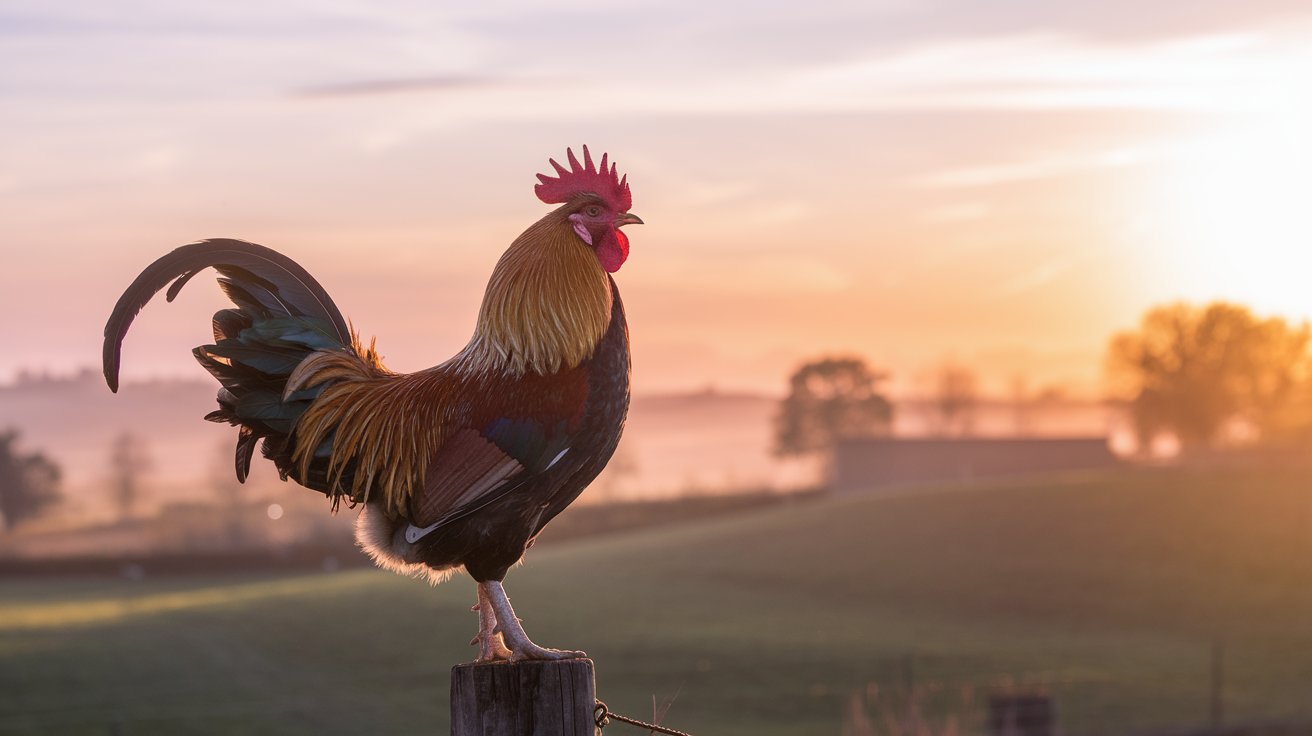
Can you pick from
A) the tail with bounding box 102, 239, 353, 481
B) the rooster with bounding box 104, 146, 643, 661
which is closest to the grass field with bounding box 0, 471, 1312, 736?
the rooster with bounding box 104, 146, 643, 661

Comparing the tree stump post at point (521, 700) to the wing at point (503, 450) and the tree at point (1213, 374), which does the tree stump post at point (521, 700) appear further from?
the tree at point (1213, 374)

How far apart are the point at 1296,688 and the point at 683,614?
A: 13.0m

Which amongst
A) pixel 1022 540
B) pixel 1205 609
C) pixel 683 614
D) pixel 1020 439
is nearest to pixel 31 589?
pixel 683 614

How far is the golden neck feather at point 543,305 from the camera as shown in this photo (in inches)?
215

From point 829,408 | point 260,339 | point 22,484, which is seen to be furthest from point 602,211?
point 829,408

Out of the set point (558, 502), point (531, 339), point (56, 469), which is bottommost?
point (558, 502)

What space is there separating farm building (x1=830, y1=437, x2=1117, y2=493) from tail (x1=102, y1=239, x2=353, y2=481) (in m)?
66.6

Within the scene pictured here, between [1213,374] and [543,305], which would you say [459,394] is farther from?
[1213,374]

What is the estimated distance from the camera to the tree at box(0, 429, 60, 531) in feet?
204

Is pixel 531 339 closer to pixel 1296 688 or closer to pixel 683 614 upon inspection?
pixel 1296 688

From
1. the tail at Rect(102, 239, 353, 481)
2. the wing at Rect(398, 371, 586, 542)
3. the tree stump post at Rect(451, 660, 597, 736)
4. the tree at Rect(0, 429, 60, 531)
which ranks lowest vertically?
the tree stump post at Rect(451, 660, 597, 736)

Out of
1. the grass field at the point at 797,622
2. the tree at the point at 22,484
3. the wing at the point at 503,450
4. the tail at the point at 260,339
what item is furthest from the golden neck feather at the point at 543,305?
the tree at the point at 22,484

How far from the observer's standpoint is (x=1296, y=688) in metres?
25.2

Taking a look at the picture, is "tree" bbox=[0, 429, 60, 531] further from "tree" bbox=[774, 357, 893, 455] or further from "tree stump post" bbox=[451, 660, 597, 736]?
"tree stump post" bbox=[451, 660, 597, 736]
